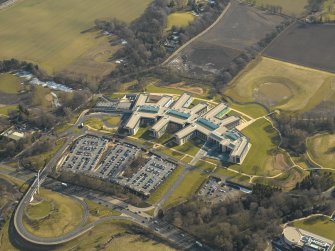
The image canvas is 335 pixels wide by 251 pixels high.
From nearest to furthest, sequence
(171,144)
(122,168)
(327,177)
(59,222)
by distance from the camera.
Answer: (59,222) < (327,177) < (122,168) < (171,144)

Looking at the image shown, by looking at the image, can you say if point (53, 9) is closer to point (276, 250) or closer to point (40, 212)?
point (40, 212)

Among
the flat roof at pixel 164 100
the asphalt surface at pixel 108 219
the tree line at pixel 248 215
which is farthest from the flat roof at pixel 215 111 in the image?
the tree line at pixel 248 215

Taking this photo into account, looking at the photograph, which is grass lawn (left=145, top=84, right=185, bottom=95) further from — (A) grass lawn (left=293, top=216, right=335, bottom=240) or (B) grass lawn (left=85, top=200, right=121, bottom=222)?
(A) grass lawn (left=293, top=216, right=335, bottom=240)

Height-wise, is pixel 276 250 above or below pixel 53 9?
below

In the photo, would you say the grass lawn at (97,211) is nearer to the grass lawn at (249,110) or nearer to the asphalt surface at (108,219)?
the asphalt surface at (108,219)

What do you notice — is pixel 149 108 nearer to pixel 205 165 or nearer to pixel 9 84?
pixel 205 165

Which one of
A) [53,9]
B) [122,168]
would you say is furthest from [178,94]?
[53,9]

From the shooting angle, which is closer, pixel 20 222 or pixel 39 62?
pixel 20 222
